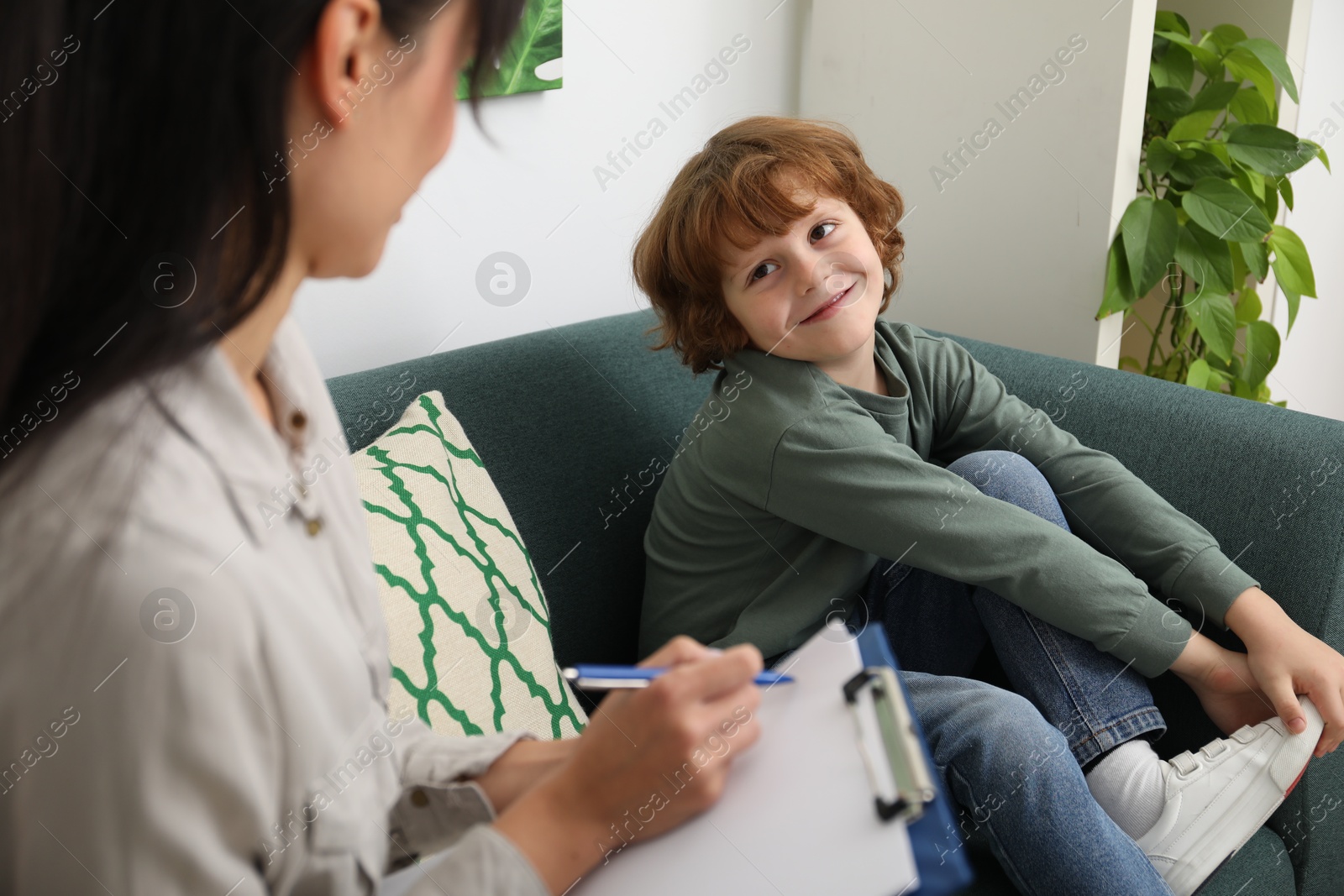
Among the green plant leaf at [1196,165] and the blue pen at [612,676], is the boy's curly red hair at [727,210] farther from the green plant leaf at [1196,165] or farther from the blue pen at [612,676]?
the blue pen at [612,676]

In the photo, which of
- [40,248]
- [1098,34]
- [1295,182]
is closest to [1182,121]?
[1098,34]

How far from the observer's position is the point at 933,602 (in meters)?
1.23

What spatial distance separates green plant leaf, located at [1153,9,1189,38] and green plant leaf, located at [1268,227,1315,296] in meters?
0.36

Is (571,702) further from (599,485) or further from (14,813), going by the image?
(14,813)

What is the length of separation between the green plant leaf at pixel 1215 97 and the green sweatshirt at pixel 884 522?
2.28ft

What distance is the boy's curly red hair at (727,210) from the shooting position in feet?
3.90

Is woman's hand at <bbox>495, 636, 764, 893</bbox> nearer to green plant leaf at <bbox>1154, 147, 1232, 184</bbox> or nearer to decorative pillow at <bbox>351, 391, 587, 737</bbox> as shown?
decorative pillow at <bbox>351, 391, 587, 737</bbox>

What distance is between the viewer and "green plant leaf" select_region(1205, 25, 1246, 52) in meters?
1.72

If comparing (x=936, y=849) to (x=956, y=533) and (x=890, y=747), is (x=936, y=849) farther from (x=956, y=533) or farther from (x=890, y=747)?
(x=956, y=533)

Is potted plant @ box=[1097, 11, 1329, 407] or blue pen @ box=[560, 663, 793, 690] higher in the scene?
blue pen @ box=[560, 663, 793, 690]

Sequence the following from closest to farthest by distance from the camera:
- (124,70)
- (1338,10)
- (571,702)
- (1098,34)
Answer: (124,70) < (571,702) < (1098,34) < (1338,10)

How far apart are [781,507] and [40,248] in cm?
85

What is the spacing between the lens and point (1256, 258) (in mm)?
1710

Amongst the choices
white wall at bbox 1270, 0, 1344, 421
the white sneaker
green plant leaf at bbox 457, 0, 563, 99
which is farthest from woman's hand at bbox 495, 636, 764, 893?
white wall at bbox 1270, 0, 1344, 421
